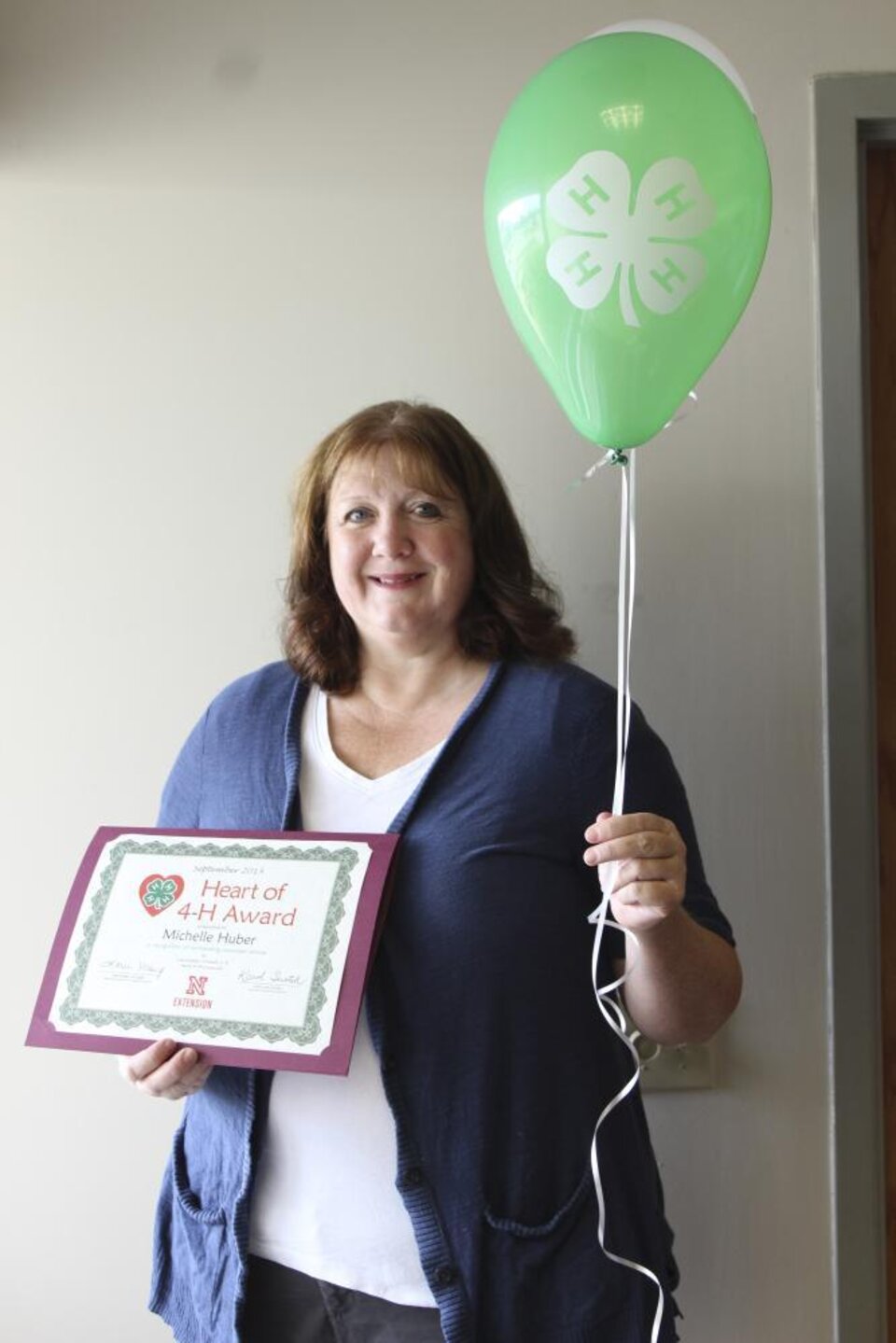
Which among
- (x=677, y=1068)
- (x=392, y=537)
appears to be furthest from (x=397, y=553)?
(x=677, y=1068)

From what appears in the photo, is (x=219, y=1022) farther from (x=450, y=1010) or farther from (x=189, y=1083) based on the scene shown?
(x=450, y=1010)

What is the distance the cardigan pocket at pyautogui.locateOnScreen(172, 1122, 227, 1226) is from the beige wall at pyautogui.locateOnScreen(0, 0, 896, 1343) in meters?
0.27

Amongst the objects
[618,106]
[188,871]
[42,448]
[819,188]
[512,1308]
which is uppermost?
[819,188]

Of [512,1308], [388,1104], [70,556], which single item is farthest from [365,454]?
[512,1308]

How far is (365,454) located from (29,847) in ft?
2.24

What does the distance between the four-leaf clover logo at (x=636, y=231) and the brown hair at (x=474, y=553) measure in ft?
1.01

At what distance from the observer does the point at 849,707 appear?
4.94 feet

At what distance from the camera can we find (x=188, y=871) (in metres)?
1.18

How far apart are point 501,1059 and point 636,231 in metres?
0.73

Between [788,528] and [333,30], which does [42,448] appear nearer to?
[333,30]

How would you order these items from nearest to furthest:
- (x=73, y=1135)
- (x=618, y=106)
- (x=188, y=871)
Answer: (x=618, y=106) → (x=188, y=871) → (x=73, y=1135)

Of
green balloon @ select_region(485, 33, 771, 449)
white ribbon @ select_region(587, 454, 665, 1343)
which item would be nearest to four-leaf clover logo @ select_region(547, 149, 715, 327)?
green balloon @ select_region(485, 33, 771, 449)

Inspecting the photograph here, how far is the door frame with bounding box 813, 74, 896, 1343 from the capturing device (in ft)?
4.84

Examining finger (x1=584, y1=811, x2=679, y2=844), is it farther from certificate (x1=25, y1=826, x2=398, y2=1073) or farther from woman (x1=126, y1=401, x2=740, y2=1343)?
certificate (x1=25, y1=826, x2=398, y2=1073)
